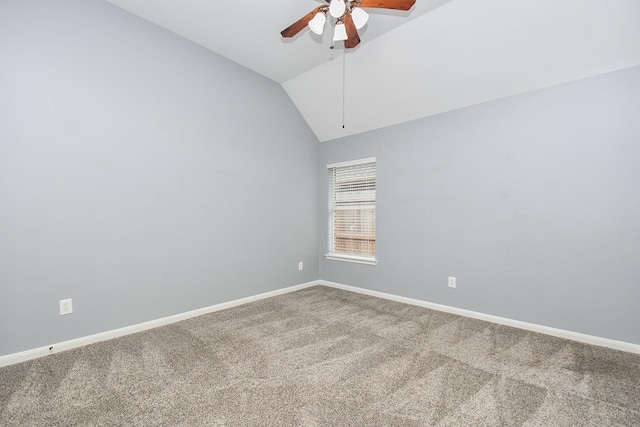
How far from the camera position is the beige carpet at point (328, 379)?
155cm

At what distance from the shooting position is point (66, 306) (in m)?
2.31

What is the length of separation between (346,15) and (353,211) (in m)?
2.61

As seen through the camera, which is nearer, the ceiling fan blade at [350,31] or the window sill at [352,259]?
the ceiling fan blade at [350,31]

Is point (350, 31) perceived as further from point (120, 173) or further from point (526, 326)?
point (526, 326)

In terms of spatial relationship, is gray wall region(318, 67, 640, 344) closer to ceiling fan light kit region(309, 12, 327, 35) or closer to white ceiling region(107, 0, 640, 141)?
white ceiling region(107, 0, 640, 141)

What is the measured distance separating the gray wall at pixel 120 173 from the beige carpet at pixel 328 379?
0.44 metres

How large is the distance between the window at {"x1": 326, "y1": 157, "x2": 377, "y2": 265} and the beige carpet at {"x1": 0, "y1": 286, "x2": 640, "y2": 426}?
144cm

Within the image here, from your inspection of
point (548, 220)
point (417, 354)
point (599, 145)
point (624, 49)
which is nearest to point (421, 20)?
point (624, 49)

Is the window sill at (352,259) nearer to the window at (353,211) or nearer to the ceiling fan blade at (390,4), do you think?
the window at (353,211)

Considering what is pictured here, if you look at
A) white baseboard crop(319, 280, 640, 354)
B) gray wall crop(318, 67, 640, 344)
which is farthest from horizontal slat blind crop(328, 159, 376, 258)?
white baseboard crop(319, 280, 640, 354)

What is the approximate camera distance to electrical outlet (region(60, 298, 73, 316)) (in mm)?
2291

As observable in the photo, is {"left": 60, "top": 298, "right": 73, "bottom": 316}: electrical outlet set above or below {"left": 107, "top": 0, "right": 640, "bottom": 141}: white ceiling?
below

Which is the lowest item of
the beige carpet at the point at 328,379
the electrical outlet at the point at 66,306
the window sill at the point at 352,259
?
the beige carpet at the point at 328,379

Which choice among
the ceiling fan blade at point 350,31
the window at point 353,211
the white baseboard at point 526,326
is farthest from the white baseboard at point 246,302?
the ceiling fan blade at point 350,31
